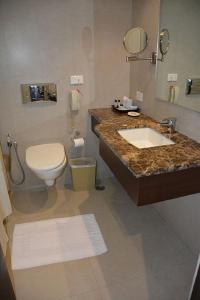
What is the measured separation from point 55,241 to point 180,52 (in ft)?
6.03

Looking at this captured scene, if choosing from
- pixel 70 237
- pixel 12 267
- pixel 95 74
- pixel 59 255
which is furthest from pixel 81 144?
pixel 12 267

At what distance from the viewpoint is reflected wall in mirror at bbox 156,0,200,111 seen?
5.08 ft

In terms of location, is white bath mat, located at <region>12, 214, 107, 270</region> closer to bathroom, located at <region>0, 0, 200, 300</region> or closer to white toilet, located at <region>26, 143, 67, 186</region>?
bathroom, located at <region>0, 0, 200, 300</region>

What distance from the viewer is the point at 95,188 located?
2678mm

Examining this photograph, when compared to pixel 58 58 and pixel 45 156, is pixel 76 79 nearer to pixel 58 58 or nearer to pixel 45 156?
pixel 58 58

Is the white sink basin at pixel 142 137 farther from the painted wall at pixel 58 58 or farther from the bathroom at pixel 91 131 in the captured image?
the painted wall at pixel 58 58

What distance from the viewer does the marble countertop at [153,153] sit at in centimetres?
124

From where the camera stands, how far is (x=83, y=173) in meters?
2.58

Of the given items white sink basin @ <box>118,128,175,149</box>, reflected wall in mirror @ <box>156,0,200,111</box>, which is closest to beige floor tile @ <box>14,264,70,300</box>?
white sink basin @ <box>118,128,175,149</box>

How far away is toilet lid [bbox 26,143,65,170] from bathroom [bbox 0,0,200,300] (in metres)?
0.19

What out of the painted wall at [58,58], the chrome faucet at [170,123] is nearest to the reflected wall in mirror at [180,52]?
the chrome faucet at [170,123]

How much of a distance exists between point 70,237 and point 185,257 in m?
0.96

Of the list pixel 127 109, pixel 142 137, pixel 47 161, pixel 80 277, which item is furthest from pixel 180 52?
pixel 80 277

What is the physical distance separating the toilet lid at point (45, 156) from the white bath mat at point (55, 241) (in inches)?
22.0
